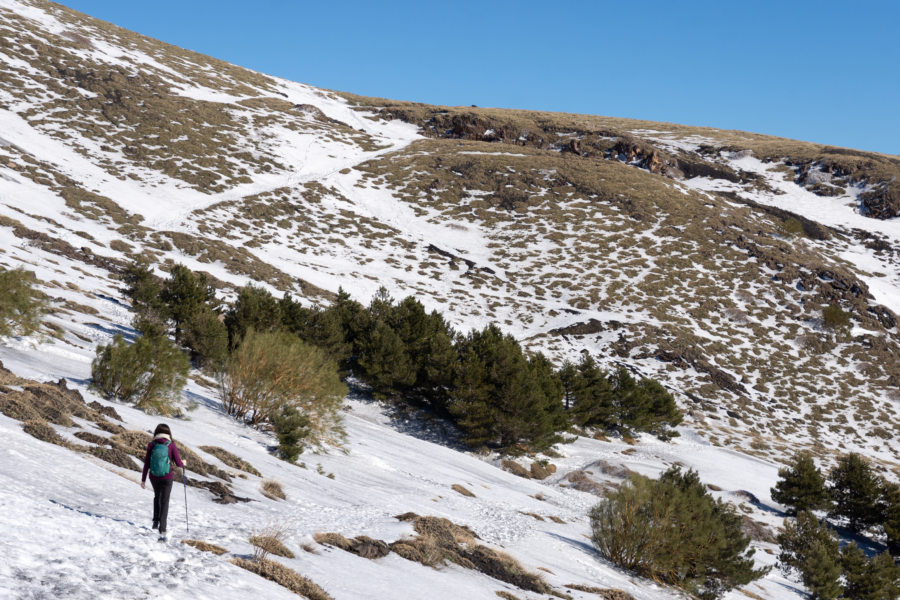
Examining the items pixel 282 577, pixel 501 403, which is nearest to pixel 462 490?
pixel 501 403

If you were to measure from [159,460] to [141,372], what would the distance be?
25.0 ft

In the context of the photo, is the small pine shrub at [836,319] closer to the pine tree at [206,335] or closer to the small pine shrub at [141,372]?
the pine tree at [206,335]

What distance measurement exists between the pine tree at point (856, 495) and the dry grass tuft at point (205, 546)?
25.8 metres

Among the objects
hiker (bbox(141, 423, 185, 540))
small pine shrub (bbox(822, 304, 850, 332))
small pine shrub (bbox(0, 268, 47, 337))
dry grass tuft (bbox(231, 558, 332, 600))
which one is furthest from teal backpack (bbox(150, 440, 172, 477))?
small pine shrub (bbox(822, 304, 850, 332))

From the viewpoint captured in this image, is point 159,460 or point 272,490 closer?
point 159,460

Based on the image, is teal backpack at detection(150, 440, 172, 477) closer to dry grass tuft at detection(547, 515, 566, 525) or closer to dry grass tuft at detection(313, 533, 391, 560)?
dry grass tuft at detection(313, 533, 391, 560)

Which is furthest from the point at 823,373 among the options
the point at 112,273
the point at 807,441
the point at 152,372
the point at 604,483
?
the point at 112,273

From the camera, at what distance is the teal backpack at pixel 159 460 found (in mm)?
6535

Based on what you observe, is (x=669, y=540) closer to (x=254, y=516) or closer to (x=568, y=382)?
(x=254, y=516)

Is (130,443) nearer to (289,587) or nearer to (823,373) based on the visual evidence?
(289,587)

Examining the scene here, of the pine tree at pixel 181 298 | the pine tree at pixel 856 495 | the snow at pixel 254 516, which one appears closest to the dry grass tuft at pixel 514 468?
the snow at pixel 254 516

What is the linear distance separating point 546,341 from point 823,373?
2205 cm

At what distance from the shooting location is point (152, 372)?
43.6 feet

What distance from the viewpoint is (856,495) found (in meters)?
22.8
